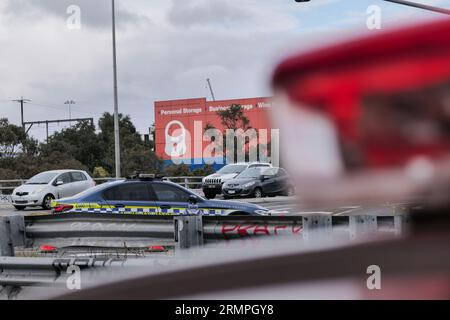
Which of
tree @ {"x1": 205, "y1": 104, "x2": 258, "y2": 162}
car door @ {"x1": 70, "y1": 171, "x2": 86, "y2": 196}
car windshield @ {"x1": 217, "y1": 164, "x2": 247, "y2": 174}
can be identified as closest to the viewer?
tree @ {"x1": 205, "y1": 104, "x2": 258, "y2": 162}

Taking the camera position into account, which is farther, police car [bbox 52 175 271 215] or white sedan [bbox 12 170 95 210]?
white sedan [bbox 12 170 95 210]

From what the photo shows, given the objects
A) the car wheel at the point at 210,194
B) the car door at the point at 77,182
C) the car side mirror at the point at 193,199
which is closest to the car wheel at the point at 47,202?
the car door at the point at 77,182

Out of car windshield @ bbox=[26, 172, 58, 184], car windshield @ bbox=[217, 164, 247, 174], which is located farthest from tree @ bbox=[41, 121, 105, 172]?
car windshield @ bbox=[26, 172, 58, 184]

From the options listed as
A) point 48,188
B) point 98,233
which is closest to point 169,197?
point 98,233

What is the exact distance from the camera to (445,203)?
56cm

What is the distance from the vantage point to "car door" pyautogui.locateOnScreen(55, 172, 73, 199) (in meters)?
21.0

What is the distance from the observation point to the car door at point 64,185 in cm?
2097

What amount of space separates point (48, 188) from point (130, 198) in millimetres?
11022

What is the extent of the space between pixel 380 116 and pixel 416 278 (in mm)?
169

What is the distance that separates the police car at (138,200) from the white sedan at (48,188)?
10685 mm

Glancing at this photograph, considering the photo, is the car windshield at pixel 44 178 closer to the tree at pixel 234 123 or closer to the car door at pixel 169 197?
the car door at pixel 169 197

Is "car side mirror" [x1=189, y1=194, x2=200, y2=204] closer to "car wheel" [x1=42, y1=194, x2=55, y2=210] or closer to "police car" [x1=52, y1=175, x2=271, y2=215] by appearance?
"police car" [x1=52, y1=175, x2=271, y2=215]

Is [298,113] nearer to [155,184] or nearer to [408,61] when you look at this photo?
[408,61]
